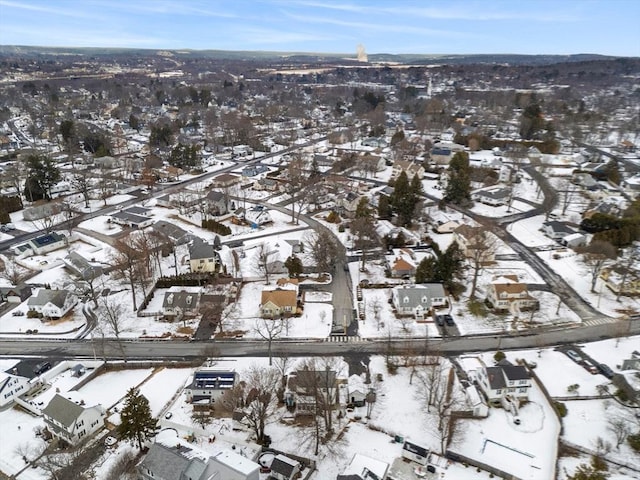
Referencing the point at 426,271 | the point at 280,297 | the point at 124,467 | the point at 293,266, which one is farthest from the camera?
the point at 293,266

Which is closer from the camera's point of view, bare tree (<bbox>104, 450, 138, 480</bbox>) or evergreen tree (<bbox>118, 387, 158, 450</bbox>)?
bare tree (<bbox>104, 450, 138, 480</bbox>)

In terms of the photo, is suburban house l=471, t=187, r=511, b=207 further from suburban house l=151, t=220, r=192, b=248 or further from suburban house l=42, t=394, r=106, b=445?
suburban house l=42, t=394, r=106, b=445

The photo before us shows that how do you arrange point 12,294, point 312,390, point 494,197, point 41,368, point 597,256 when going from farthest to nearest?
1. point 494,197
2. point 597,256
3. point 12,294
4. point 41,368
5. point 312,390

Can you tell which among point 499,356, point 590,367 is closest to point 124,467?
point 499,356

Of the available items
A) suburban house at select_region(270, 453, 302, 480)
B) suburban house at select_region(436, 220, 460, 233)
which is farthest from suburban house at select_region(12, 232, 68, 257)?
suburban house at select_region(436, 220, 460, 233)

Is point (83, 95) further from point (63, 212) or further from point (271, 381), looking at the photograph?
point (271, 381)

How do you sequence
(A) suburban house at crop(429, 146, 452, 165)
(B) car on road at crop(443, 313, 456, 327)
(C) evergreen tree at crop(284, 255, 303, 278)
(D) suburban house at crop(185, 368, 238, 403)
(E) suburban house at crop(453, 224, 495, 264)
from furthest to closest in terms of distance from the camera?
(A) suburban house at crop(429, 146, 452, 165) → (C) evergreen tree at crop(284, 255, 303, 278) → (E) suburban house at crop(453, 224, 495, 264) → (B) car on road at crop(443, 313, 456, 327) → (D) suburban house at crop(185, 368, 238, 403)

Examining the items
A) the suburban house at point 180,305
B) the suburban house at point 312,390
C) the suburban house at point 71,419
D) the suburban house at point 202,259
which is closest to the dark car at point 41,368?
the suburban house at point 71,419

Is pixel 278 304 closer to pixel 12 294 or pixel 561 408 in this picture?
pixel 561 408
